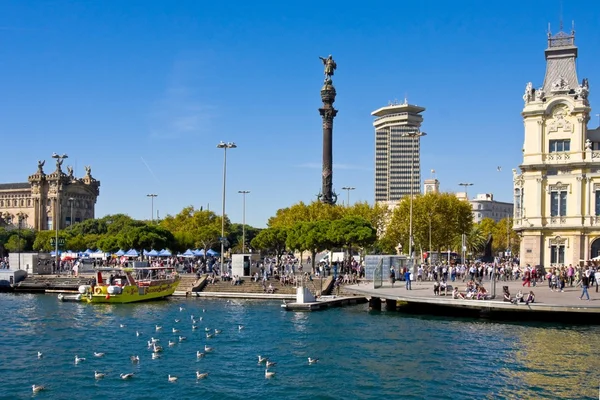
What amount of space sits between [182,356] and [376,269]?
2359 centimetres

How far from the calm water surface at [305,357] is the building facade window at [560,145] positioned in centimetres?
2304

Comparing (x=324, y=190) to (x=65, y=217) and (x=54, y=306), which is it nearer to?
(x=54, y=306)

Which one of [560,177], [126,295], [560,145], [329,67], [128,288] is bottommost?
[126,295]

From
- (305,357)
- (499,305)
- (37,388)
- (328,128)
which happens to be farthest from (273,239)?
(37,388)

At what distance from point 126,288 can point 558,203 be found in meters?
35.9

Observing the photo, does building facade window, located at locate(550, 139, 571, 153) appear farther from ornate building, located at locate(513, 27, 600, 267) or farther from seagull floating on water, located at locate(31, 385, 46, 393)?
seagull floating on water, located at locate(31, 385, 46, 393)

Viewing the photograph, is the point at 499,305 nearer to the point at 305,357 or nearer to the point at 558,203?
the point at 305,357

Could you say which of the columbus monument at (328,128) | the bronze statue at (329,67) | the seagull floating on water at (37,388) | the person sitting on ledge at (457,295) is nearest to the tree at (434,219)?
the columbus monument at (328,128)

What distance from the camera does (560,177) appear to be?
193 ft

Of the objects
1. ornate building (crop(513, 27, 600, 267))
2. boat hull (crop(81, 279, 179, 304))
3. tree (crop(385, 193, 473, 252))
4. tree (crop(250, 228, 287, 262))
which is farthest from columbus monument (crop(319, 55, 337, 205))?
boat hull (crop(81, 279, 179, 304))

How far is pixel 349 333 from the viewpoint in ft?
127

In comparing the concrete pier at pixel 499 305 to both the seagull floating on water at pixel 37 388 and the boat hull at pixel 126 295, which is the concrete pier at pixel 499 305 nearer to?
the boat hull at pixel 126 295

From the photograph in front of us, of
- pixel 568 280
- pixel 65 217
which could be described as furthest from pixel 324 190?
pixel 65 217

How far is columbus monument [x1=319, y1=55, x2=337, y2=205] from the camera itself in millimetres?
94250
